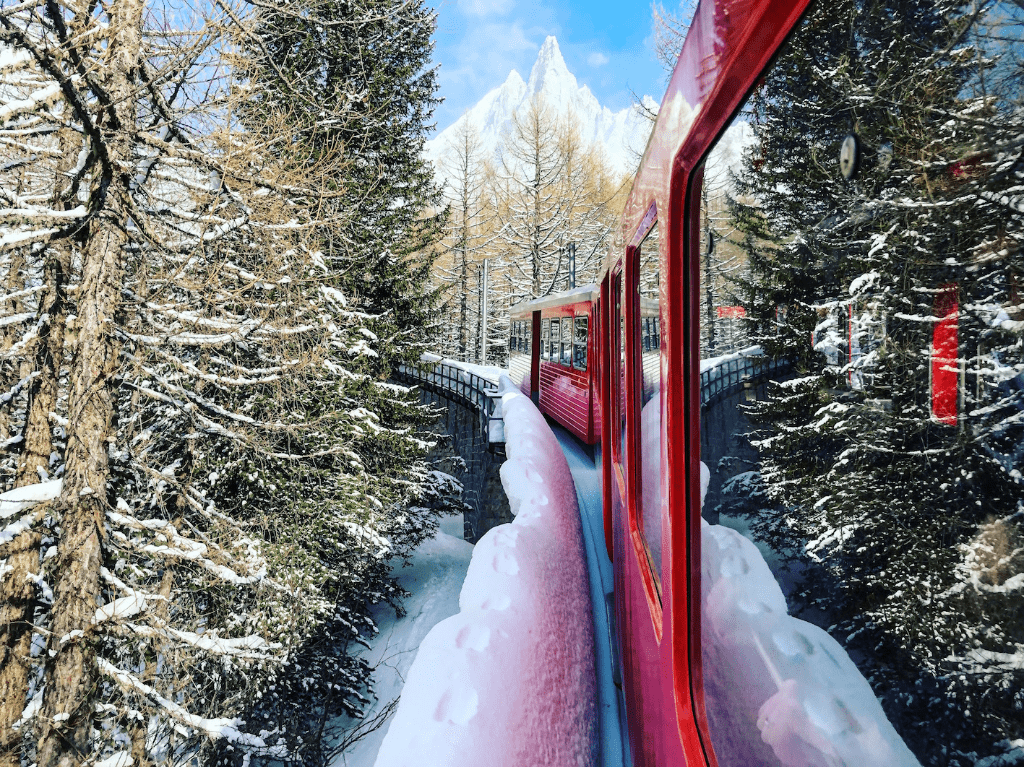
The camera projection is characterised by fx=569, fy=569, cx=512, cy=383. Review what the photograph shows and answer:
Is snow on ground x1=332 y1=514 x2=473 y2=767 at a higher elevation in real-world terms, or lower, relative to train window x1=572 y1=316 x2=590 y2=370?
lower

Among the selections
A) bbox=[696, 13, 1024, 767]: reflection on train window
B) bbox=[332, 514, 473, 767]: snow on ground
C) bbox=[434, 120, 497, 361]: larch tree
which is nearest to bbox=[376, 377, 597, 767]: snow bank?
bbox=[696, 13, 1024, 767]: reflection on train window

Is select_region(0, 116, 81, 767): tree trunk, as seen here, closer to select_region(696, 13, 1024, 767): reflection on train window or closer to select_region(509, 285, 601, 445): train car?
select_region(509, 285, 601, 445): train car

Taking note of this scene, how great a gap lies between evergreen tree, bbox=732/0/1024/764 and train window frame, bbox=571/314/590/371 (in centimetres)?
781

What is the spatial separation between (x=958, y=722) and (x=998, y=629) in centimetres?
11

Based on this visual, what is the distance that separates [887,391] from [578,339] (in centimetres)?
863

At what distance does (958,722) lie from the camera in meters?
0.55

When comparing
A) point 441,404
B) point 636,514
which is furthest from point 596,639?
point 441,404

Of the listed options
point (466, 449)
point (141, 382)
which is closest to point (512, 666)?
point (141, 382)

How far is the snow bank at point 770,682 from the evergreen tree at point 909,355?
1.8 inches

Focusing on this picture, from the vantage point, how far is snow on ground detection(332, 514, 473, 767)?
34.9 feet

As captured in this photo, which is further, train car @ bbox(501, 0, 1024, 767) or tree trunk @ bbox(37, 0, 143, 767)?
tree trunk @ bbox(37, 0, 143, 767)

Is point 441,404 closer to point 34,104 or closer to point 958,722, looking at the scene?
point 34,104

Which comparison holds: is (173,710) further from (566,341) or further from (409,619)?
(409,619)

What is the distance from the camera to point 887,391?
0.67m
